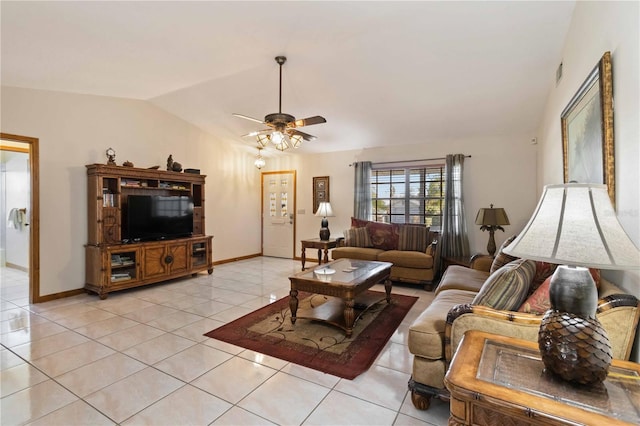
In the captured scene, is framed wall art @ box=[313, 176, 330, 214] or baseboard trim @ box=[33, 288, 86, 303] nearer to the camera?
baseboard trim @ box=[33, 288, 86, 303]

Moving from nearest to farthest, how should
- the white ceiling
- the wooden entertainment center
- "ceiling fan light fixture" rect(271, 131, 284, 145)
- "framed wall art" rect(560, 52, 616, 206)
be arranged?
"framed wall art" rect(560, 52, 616, 206), the white ceiling, "ceiling fan light fixture" rect(271, 131, 284, 145), the wooden entertainment center

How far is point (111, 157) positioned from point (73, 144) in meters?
0.46

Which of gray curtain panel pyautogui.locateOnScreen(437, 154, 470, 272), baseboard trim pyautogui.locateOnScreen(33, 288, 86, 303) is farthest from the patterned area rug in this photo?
baseboard trim pyautogui.locateOnScreen(33, 288, 86, 303)

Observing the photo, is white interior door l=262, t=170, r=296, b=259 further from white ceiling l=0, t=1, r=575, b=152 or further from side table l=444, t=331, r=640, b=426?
side table l=444, t=331, r=640, b=426

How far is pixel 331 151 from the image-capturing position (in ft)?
21.0

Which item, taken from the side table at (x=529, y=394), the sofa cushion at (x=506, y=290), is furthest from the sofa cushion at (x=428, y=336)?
the side table at (x=529, y=394)

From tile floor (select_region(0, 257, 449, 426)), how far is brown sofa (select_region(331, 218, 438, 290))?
1130 millimetres

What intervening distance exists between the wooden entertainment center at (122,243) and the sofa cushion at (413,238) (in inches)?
136

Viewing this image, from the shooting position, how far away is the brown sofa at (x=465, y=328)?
1345 mm

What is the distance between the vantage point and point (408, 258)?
4625mm

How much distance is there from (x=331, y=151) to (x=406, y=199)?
1839mm

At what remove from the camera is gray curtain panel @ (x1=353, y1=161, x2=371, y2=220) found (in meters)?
5.88

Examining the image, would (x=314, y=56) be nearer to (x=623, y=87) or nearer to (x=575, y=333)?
(x=623, y=87)

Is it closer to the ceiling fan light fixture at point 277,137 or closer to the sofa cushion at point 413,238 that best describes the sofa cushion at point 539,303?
the ceiling fan light fixture at point 277,137
